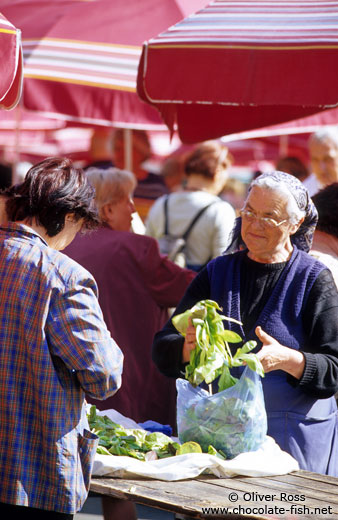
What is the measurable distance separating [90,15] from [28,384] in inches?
156

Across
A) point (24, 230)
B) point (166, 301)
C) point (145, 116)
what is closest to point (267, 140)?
point (145, 116)

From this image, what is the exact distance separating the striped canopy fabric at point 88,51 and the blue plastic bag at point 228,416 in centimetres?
322

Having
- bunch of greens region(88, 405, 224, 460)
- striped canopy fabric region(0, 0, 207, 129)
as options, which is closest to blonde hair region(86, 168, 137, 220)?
striped canopy fabric region(0, 0, 207, 129)

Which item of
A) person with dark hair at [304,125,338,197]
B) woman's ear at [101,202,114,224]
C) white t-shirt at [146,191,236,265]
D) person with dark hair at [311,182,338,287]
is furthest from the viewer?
person with dark hair at [304,125,338,197]

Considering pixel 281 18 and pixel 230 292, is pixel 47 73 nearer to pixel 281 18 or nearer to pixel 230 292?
pixel 281 18

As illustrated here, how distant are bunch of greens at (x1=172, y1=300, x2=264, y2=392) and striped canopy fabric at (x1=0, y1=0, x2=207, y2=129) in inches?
120

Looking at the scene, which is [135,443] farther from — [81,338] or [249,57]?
[249,57]

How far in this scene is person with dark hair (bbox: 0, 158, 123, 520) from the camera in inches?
100

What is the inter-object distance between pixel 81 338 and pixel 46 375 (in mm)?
154

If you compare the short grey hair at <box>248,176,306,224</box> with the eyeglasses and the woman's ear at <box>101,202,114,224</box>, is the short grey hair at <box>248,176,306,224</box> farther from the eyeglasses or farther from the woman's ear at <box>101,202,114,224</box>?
the woman's ear at <box>101,202,114,224</box>

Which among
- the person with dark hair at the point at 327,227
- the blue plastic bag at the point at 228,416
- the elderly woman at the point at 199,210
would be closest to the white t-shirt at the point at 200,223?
the elderly woman at the point at 199,210

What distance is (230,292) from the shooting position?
11.3 feet

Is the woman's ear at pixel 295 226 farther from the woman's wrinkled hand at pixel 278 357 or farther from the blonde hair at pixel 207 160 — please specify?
the blonde hair at pixel 207 160

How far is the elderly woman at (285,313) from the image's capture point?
10.9ft
